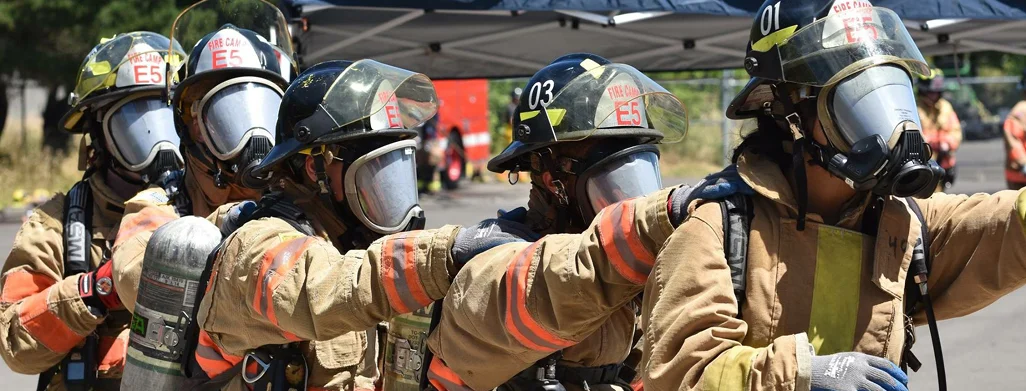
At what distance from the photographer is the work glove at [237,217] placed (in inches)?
129

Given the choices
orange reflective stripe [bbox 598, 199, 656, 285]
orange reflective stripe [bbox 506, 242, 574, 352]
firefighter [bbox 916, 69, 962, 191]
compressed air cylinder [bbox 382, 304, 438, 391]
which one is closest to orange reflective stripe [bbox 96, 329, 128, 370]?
compressed air cylinder [bbox 382, 304, 438, 391]

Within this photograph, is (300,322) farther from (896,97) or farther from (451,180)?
(451,180)

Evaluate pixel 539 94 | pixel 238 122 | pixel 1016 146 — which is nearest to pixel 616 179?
pixel 539 94

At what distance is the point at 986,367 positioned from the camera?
7.22m

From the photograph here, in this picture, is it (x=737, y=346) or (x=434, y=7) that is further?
(x=434, y=7)

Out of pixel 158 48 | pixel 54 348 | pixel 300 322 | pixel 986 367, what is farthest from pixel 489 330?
pixel 986 367

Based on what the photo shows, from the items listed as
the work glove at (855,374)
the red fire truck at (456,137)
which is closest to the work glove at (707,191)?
the work glove at (855,374)

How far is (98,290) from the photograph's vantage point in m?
3.99

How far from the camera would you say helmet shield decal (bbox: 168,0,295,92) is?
430cm

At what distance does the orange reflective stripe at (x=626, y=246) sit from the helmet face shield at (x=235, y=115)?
6.18ft

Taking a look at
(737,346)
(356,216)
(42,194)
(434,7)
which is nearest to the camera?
(737,346)

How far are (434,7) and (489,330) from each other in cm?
269

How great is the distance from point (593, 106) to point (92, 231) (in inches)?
83.6

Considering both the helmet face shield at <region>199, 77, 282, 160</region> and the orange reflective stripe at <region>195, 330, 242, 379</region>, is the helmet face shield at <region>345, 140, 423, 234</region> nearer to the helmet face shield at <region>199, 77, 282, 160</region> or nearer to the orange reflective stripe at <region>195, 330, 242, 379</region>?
the orange reflective stripe at <region>195, 330, 242, 379</region>
